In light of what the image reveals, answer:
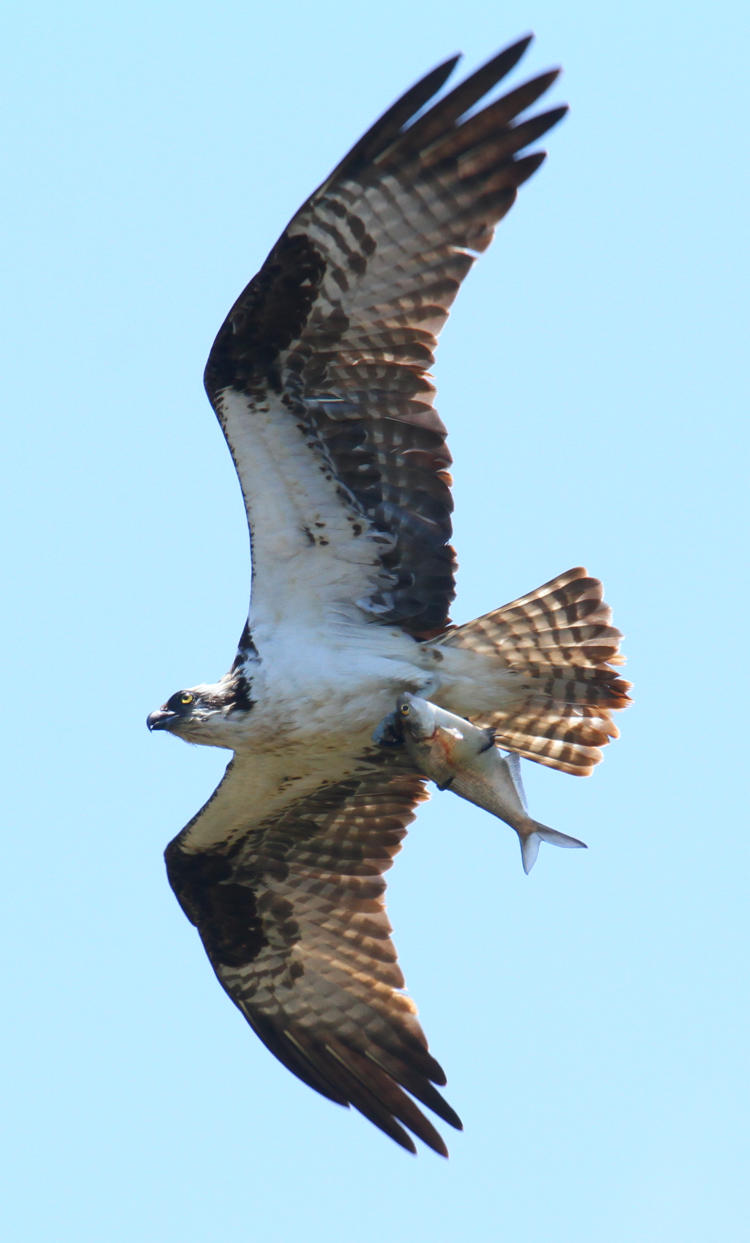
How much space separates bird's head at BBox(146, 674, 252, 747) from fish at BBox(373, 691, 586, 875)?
801 millimetres

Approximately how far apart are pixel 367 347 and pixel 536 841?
2546mm

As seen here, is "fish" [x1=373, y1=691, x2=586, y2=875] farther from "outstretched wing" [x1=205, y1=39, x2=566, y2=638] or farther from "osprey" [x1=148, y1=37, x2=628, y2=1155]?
"outstretched wing" [x1=205, y1=39, x2=566, y2=638]

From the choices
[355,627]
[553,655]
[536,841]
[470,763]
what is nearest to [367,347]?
[355,627]

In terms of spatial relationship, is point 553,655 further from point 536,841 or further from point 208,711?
point 208,711

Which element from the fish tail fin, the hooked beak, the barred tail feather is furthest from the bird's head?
the fish tail fin

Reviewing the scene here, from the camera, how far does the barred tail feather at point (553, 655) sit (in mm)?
10148

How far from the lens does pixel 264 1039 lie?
10969mm

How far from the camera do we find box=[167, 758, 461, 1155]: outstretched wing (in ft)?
35.3

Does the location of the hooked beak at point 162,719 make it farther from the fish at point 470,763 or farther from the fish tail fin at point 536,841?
the fish tail fin at point 536,841

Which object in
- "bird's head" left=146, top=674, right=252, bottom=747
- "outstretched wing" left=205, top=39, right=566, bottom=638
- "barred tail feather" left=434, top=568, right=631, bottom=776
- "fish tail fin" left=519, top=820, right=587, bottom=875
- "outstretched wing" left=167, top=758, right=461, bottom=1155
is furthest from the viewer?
"outstretched wing" left=167, top=758, right=461, bottom=1155

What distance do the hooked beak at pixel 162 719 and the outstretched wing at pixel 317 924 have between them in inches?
33.3

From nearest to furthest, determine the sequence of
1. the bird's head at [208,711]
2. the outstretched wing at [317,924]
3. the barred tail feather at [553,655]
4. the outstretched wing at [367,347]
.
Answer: the outstretched wing at [367,347] < the bird's head at [208,711] < the barred tail feather at [553,655] < the outstretched wing at [317,924]

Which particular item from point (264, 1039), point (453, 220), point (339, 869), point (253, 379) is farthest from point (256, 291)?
point (264, 1039)

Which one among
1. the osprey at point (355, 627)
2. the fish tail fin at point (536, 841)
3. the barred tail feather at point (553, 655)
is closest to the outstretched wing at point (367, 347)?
the osprey at point (355, 627)
